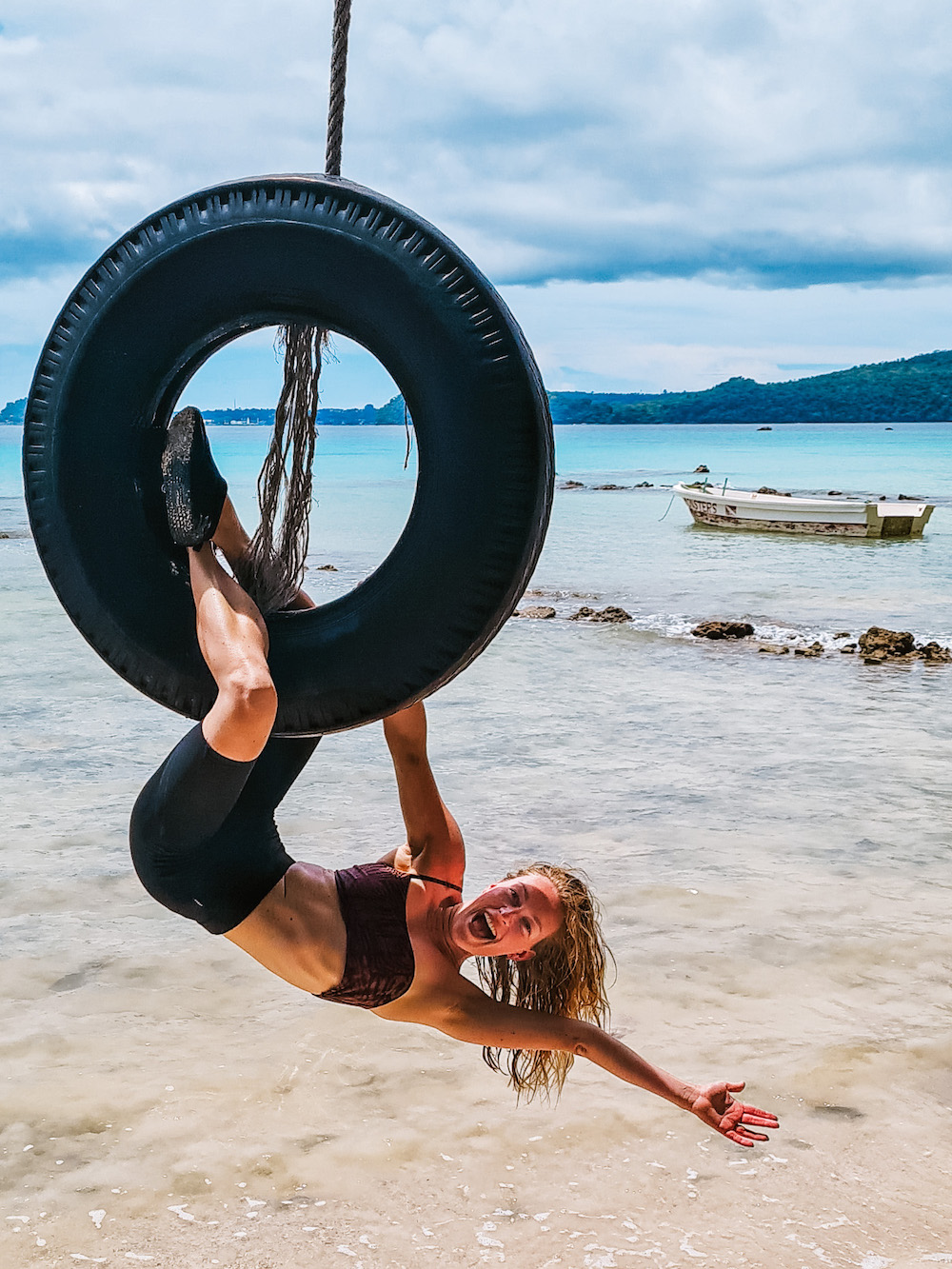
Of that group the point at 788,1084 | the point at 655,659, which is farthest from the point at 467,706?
the point at 788,1084

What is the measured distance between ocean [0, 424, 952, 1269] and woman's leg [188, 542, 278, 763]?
1.83 meters

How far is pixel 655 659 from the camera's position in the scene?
1095 centimetres

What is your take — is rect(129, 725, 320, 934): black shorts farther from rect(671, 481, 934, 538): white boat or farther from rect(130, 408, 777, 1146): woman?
rect(671, 481, 934, 538): white boat

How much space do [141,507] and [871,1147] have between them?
2.88m

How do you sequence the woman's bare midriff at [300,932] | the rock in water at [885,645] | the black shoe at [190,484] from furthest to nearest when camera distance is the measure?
the rock in water at [885,645]
the woman's bare midriff at [300,932]
the black shoe at [190,484]

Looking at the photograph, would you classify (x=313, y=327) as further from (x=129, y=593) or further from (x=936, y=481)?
(x=936, y=481)

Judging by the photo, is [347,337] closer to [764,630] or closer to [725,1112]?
[725,1112]

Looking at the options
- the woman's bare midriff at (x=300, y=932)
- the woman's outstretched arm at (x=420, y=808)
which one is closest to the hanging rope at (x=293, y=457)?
the woman's outstretched arm at (x=420, y=808)

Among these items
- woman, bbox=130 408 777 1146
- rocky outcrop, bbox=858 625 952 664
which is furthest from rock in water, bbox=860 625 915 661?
woman, bbox=130 408 777 1146

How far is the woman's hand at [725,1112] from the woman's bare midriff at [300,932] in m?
0.84

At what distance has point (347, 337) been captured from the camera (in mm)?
2270

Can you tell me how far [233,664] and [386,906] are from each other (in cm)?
89

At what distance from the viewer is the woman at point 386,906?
235 cm

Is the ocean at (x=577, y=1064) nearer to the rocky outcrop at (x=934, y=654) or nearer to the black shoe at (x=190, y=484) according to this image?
the rocky outcrop at (x=934, y=654)
